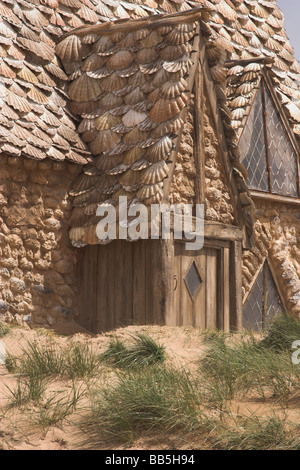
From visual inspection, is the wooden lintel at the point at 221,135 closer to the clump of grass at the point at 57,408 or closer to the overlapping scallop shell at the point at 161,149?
the overlapping scallop shell at the point at 161,149

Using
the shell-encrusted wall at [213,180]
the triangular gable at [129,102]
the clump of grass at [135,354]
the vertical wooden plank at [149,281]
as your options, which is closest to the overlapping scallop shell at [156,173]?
the triangular gable at [129,102]

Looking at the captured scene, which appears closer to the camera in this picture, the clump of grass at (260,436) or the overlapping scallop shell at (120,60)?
the clump of grass at (260,436)

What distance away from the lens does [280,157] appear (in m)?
12.1

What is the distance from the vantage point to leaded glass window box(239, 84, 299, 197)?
11477 mm

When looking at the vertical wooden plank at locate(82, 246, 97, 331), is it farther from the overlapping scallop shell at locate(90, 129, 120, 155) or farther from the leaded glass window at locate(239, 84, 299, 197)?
the leaded glass window at locate(239, 84, 299, 197)

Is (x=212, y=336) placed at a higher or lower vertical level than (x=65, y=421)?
higher

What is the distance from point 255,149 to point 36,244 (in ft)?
15.7

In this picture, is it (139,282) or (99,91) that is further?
(99,91)

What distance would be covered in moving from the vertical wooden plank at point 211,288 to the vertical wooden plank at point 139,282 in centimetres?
115

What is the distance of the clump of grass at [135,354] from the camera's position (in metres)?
6.03

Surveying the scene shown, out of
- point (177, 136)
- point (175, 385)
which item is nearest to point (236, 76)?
point (177, 136)

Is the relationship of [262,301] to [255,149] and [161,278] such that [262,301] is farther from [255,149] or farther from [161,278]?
[161,278]

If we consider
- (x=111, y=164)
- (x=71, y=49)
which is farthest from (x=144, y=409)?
(x=71, y=49)

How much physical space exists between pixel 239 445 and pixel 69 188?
18.5 feet
